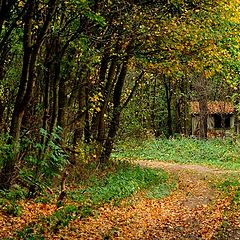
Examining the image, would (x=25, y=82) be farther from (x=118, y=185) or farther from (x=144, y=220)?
(x=118, y=185)

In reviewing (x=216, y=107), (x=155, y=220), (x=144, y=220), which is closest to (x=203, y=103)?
(x=216, y=107)

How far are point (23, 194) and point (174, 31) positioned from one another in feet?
25.7

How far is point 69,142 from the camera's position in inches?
845

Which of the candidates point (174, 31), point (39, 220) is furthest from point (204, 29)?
point (39, 220)

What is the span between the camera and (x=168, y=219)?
1310 centimetres

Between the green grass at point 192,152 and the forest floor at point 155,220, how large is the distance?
14.6 metres

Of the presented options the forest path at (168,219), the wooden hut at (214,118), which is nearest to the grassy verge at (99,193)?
the forest path at (168,219)

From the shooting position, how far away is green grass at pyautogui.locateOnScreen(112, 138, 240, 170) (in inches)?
1323

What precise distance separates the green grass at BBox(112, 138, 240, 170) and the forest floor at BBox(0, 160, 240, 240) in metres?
14.6

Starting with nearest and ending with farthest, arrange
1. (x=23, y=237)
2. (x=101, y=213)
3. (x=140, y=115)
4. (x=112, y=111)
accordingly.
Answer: (x=23, y=237)
(x=101, y=213)
(x=112, y=111)
(x=140, y=115)

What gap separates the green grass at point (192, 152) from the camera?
A: 3359 centimetres

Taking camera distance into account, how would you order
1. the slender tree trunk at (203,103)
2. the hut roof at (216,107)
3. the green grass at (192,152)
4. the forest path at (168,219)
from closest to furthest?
the forest path at (168,219)
the green grass at (192,152)
the slender tree trunk at (203,103)
the hut roof at (216,107)

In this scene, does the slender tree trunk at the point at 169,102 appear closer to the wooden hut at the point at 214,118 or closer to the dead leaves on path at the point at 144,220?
the wooden hut at the point at 214,118

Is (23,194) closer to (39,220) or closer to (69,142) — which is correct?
(39,220)
